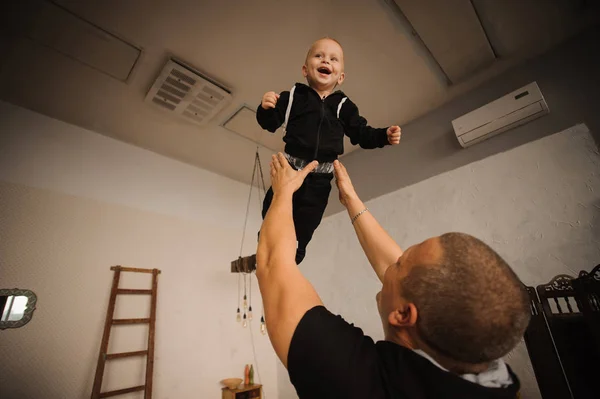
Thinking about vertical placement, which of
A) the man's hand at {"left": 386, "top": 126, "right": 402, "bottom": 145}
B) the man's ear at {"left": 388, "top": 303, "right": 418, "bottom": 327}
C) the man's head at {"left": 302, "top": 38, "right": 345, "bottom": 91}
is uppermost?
the man's head at {"left": 302, "top": 38, "right": 345, "bottom": 91}

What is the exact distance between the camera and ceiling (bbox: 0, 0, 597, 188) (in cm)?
192

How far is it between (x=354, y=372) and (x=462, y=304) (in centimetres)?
28

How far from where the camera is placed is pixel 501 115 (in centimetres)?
230

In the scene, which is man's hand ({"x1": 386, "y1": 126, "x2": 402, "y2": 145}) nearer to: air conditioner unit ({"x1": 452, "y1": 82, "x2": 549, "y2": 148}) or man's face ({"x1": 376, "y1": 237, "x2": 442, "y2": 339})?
man's face ({"x1": 376, "y1": 237, "x2": 442, "y2": 339})

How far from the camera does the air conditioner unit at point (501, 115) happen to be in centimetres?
216

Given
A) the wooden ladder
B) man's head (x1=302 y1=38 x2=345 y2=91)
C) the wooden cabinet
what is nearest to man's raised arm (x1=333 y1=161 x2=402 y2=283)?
man's head (x1=302 y1=38 x2=345 y2=91)

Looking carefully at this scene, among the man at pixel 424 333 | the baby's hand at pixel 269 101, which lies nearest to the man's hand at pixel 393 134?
the baby's hand at pixel 269 101

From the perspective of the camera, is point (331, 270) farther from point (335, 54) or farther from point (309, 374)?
point (309, 374)

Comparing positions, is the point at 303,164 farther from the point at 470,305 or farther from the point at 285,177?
the point at 470,305

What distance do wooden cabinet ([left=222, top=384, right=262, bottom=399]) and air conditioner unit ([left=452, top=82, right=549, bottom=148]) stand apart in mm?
3176

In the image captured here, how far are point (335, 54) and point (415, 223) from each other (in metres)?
1.93

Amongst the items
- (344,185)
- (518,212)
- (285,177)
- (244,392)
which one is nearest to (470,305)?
(285,177)

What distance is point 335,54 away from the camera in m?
1.25

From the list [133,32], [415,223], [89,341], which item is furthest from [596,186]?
[89,341]
